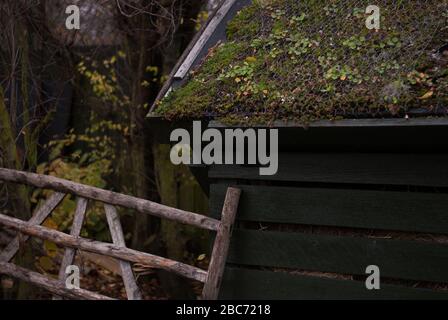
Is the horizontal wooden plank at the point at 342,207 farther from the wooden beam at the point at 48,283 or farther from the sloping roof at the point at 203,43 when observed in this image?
the wooden beam at the point at 48,283

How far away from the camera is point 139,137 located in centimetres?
915

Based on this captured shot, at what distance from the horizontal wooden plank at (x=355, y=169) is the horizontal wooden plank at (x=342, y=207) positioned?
0.08 metres

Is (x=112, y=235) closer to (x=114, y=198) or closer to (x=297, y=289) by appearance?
(x=114, y=198)

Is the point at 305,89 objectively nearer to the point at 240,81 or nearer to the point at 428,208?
the point at 240,81

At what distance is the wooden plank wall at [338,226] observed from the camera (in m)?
4.68

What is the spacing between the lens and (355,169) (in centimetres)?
488

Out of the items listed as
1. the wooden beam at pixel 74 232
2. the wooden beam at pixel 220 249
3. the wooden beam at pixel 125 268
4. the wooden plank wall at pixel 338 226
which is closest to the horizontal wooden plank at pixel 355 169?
the wooden plank wall at pixel 338 226

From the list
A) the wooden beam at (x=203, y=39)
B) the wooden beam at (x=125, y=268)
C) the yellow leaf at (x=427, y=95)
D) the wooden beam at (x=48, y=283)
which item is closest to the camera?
the yellow leaf at (x=427, y=95)

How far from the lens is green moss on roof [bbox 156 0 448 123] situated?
464 cm

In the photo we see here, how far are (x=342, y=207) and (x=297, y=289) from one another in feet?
2.38

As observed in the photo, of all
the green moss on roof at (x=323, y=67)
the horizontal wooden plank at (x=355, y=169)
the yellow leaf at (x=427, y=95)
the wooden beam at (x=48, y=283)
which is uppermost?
the green moss on roof at (x=323, y=67)

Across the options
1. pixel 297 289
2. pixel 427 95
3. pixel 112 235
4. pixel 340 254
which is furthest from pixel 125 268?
pixel 427 95

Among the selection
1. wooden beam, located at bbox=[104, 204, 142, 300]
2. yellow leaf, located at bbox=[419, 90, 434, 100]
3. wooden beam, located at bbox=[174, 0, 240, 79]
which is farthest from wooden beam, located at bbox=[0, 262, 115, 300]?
yellow leaf, located at bbox=[419, 90, 434, 100]
